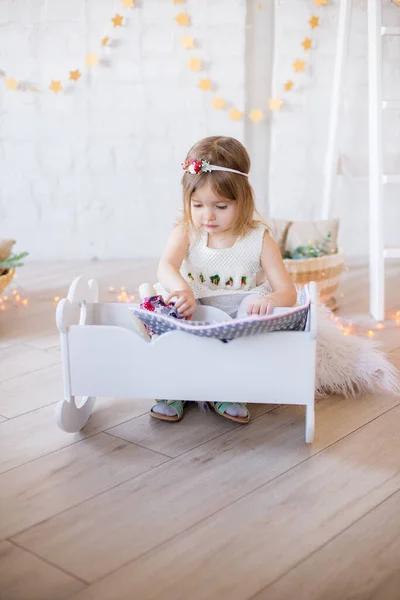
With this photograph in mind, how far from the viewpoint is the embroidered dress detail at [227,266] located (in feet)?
5.03

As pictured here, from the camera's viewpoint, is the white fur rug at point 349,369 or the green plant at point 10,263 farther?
the green plant at point 10,263

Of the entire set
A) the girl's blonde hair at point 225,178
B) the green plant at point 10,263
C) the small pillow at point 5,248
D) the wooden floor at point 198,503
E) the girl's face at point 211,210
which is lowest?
the wooden floor at point 198,503

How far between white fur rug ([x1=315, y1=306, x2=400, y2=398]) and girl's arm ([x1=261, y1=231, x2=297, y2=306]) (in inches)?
7.6

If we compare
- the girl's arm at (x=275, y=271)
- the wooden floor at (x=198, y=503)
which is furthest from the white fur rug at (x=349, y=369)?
the girl's arm at (x=275, y=271)

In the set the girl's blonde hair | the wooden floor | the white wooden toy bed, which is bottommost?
the wooden floor

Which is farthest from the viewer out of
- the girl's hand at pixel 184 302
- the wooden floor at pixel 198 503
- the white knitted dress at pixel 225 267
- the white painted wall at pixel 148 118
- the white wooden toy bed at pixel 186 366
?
the white painted wall at pixel 148 118

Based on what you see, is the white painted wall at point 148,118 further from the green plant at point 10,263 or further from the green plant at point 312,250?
the green plant at point 10,263

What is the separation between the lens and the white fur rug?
1.55 meters

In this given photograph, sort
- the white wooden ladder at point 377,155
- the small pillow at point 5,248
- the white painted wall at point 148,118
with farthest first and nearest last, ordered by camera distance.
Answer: the white painted wall at point 148,118
the small pillow at point 5,248
the white wooden ladder at point 377,155

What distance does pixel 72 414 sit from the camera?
4.32 feet

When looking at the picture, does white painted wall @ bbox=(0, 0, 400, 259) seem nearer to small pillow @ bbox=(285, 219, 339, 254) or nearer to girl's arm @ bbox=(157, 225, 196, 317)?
small pillow @ bbox=(285, 219, 339, 254)

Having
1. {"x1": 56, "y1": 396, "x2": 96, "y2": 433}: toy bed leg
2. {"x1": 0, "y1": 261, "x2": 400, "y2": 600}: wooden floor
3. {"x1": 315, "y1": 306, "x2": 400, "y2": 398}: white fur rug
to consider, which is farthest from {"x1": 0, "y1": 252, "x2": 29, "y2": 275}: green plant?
{"x1": 315, "y1": 306, "x2": 400, "y2": 398}: white fur rug

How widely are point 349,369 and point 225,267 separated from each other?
36cm

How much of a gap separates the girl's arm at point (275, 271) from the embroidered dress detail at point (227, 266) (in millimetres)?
14
